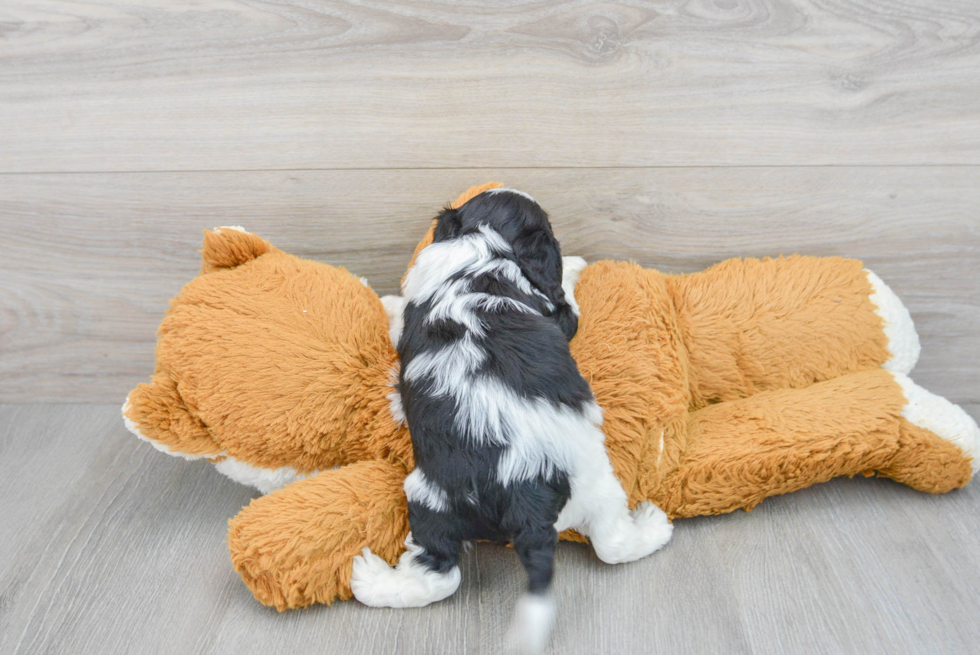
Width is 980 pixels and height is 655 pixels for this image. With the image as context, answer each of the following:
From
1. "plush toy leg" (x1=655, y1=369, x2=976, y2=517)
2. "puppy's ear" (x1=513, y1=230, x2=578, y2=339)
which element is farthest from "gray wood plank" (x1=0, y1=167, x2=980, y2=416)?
"plush toy leg" (x1=655, y1=369, x2=976, y2=517)

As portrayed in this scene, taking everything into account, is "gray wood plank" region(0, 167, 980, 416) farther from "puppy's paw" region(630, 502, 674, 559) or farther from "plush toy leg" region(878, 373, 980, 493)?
"puppy's paw" region(630, 502, 674, 559)

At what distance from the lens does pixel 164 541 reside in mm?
1288

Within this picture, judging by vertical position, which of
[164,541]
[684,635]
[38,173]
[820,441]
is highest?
[38,173]

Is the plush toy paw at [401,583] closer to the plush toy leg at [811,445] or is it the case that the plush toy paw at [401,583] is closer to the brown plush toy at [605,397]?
the brown plush toy at [605,397]

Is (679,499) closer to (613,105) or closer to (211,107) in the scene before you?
(613,105)

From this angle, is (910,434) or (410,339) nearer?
(410,339)

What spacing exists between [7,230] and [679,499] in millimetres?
1549

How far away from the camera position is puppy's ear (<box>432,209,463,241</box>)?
1.28 metres

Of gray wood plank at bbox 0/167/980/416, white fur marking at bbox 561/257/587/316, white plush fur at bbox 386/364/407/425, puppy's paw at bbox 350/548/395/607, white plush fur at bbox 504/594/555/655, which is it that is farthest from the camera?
gray wood plank at bbox 0/167/980/416

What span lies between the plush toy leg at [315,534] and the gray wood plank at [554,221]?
546 millimetres

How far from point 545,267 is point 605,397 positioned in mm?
256

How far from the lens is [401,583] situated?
110cm

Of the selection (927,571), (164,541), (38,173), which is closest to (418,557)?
(164,541)

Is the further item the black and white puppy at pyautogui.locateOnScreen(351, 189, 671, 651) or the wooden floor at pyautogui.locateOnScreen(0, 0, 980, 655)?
the wooden floor at pyautogui.locateOnScreen(0, 0, 980, 655)
